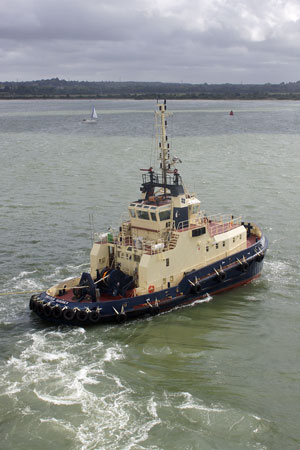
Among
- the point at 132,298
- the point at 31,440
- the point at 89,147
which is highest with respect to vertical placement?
the point at 89,147

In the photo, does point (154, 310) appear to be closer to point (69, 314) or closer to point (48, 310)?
point (69, 314)

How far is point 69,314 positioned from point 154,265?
3.34m

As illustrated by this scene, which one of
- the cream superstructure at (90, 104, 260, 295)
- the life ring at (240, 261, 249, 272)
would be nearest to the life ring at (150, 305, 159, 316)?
the cream superstructure at (90, 104, 260, 295)

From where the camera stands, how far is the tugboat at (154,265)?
55.1 ft

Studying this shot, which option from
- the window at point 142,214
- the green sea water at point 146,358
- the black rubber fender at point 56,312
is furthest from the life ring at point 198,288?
the black rubber fender at point 56,312

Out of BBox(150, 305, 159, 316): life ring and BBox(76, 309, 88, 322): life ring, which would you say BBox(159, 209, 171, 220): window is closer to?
BBox(150, 305, 159, 316): life ring

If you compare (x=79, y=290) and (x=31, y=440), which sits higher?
(x=79, y=290)

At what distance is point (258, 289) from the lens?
20016mm

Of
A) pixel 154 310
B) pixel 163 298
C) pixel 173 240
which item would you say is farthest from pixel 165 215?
pixel 154 310

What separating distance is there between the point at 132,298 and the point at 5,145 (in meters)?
48.1

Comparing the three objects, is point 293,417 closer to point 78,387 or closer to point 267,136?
point 78,387

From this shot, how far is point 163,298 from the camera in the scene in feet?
58.0

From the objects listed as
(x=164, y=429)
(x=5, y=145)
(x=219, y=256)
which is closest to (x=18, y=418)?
(x=164, y=429)

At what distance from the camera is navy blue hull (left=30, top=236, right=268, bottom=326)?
Result: 1650 cm
